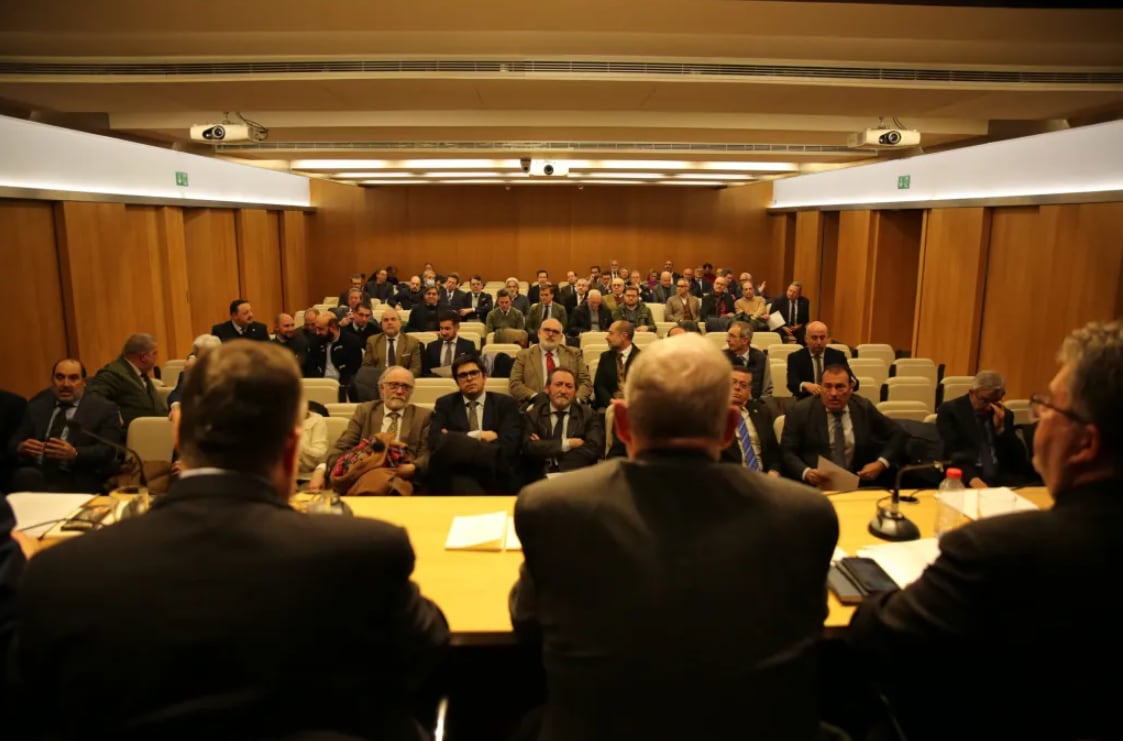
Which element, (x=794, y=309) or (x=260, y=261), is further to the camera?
(x=260, y=261)

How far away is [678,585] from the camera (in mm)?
1317

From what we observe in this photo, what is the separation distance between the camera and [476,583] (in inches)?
89.9

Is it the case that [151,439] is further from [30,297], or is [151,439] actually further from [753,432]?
[30,297]

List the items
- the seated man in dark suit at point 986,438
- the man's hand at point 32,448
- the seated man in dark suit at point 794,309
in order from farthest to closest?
the seated man in dark suit at point 794,309, the seated man in dark suit at point 986,438, the man's hand at point 32,448

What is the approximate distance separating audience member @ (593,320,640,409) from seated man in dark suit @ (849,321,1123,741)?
179 inches

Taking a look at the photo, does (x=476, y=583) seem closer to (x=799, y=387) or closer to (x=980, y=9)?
(x=980, y=9)

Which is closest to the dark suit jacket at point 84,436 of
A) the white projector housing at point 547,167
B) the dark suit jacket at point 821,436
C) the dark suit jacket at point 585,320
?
the dark suit jacket at point 821,436

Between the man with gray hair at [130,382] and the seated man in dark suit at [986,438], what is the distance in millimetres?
5473

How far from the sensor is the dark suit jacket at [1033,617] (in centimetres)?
133

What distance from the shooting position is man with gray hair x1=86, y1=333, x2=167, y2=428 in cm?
504

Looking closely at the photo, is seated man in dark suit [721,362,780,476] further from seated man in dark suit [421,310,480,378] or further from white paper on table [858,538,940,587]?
seated man in dark suit [421,310,480,378]

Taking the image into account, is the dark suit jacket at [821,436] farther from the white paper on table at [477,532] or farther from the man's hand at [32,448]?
the man's hand at [32,448]

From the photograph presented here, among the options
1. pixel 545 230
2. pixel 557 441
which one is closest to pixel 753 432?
pixel 557 441

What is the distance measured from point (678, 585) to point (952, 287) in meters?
9.42
